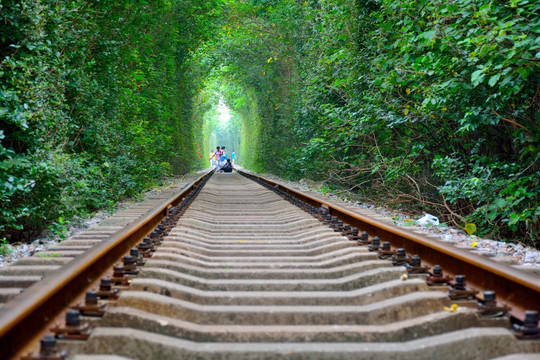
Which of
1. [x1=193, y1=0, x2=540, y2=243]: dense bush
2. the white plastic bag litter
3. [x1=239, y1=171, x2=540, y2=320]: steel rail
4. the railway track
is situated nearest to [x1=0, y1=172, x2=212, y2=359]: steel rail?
the railway track

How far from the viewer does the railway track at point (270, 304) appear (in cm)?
199

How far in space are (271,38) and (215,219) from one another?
1646 centimetres

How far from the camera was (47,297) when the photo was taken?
2117 mm

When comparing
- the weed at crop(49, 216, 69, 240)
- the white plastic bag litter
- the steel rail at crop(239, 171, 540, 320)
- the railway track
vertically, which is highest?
the steel rail at crop(239, 171, 540, 320)

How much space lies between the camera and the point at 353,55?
416 inches

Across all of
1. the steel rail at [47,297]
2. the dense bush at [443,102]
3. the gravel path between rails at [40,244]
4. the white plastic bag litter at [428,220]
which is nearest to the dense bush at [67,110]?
the gravel path between rails at [40,244]

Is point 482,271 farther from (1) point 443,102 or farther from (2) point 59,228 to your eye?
(2) point 59,228

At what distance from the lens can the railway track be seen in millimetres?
1993

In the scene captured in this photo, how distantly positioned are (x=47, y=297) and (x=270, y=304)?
1088 mm

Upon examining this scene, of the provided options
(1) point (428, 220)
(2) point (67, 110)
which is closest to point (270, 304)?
(1) point (428, 220)

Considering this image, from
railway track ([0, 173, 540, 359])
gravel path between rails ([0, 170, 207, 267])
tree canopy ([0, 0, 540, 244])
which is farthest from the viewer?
tree canopy ([0, 0, 540, 244])

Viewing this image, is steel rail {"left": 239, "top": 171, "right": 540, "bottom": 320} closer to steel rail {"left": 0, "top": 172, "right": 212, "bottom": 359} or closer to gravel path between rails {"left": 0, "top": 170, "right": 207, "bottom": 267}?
steel rail {"left": 0, "top": 172, "right": 212, "bottom": 359}

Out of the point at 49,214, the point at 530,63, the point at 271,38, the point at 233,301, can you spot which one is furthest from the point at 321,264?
the point at 271,38

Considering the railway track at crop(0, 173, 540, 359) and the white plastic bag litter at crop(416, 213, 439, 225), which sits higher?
the railway track at crop(0, 173, 540, 359)
